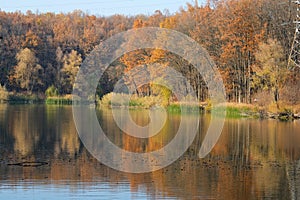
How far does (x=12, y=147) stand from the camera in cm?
2194

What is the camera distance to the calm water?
45.7 ft

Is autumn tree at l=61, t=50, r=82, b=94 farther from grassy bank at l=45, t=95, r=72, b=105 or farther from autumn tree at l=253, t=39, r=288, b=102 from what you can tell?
autumn tree at l=253, t=39, r=288, b=102

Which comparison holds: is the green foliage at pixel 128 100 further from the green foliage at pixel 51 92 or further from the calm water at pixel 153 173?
the calm water at pixel 153 173

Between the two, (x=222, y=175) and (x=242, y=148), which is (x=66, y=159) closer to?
(x=222, y=175)

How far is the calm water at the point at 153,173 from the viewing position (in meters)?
A: 13.9

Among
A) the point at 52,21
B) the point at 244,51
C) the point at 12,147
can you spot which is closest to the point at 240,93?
the point at 244,51

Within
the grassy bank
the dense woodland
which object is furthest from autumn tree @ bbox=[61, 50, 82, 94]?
the grassy bank

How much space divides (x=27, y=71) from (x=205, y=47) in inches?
1393

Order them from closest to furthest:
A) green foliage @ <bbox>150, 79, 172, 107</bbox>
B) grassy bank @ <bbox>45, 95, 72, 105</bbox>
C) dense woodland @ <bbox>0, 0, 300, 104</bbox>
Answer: dense woodland @ <bbox>0, 0, 300, 104</bbox>, green foliage @ <bbox>150, 79, 172, 107</bbox>, grassy bank @ <bbox>45, 95, 72, 105</bbox>

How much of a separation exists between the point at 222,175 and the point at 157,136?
11626 millimetres

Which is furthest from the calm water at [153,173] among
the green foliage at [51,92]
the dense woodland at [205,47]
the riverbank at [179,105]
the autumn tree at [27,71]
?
the autumn tree at [27,71]

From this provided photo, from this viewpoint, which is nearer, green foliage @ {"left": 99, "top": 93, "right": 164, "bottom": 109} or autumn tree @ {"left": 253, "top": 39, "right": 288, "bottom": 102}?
autumn tree @ {"left": 253, "top": 39, "right": 288, "bottom": 102}

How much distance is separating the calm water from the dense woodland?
15.3 meters

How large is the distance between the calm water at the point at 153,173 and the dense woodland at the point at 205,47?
1527cm
